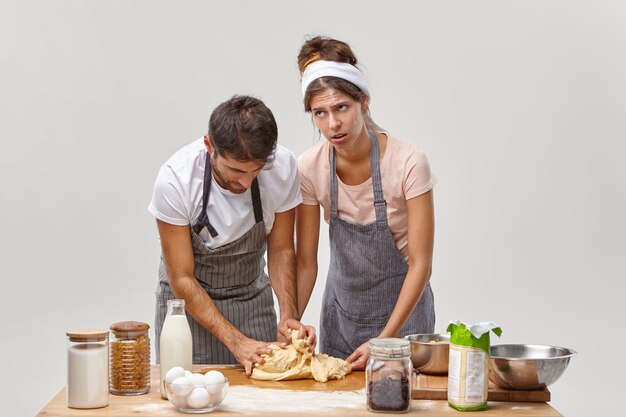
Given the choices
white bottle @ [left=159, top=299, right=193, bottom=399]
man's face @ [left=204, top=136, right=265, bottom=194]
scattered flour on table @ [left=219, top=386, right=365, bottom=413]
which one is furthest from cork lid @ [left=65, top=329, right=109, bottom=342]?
man's face @ [left=204, top=136, right=265, bottom=194]

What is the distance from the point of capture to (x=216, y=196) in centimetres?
370

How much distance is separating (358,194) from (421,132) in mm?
2317

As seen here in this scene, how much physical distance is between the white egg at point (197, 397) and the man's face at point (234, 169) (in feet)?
2.85

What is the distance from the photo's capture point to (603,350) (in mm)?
6082

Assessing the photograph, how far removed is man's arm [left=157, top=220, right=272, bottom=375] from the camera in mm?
3604

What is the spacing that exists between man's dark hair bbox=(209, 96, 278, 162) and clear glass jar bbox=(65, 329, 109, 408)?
803mm

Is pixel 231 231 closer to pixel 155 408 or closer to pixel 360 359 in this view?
pixel 360 359

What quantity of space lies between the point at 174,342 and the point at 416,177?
1268 mm

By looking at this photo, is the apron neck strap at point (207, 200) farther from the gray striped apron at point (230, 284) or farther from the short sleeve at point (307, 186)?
the short sleeve at point (307, 186)

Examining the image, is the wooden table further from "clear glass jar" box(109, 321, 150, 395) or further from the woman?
the woman

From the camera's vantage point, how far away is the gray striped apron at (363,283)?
4027 mm

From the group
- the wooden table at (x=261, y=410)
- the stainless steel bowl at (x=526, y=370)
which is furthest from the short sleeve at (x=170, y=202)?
the stainless steel bowl at (x=526, y=370)

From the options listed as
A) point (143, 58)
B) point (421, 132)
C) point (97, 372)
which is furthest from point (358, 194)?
point (143, 58)

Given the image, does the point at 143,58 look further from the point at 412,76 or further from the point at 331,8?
the point at 412,76
